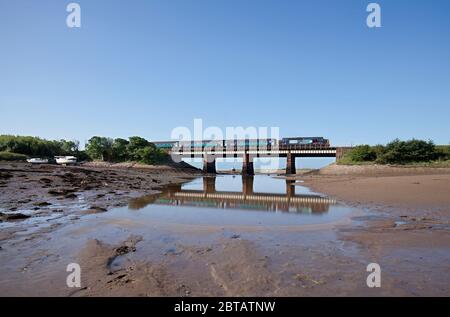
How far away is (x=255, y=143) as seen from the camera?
72500 mm

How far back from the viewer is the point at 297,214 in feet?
43.2

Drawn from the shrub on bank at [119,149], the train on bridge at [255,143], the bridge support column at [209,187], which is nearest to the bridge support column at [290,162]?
the train on bridge at [255,143]

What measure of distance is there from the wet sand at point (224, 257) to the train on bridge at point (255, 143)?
58.3 meters

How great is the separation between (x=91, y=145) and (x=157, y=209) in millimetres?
66963

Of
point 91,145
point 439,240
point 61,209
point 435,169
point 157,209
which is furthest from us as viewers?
point 91,145

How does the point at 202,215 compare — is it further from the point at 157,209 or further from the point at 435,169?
the point at 435,169

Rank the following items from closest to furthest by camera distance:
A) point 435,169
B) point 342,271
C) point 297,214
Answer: point 342,271, point 297,214, point 435,169

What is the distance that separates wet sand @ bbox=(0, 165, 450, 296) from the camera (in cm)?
463

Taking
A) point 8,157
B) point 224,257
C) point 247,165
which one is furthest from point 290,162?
point 224,257

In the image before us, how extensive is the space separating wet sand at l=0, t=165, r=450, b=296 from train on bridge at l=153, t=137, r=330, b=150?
58342mm

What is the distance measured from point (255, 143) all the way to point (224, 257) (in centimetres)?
6691

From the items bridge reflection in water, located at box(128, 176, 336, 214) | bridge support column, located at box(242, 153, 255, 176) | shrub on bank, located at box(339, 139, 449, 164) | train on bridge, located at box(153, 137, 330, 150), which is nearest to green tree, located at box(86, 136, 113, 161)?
train on bridge, located at box(153, 137, 330, 150)

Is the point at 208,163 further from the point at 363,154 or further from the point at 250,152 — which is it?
the point at 363,154
